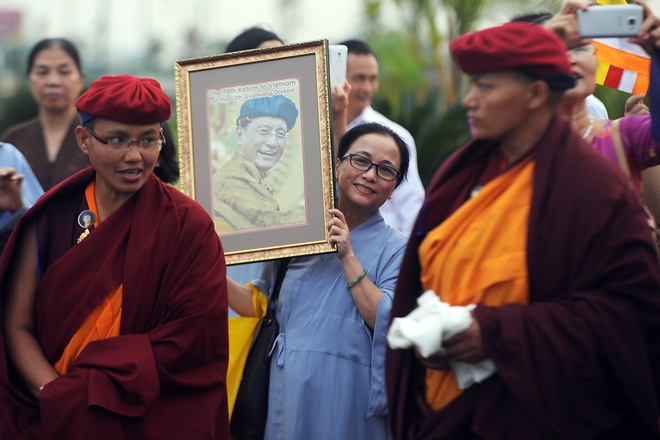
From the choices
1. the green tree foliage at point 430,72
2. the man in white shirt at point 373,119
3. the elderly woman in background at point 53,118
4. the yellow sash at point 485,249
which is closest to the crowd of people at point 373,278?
the yellow sash at point 485,249

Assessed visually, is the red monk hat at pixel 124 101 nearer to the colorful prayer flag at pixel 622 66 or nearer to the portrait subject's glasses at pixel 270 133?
the portrait subject's glasses at pixel 270 133

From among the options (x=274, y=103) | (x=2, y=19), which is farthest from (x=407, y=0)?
(x=2, y=19)

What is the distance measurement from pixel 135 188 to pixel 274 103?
0.85 meters

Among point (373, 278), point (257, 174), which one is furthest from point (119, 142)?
point (373, 278)

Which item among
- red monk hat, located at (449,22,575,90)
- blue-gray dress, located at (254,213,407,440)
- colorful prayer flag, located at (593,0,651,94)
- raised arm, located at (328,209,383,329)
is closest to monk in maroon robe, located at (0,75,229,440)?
blue-gray dress, located at (254,213,407,440)

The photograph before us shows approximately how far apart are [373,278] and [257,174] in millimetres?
673

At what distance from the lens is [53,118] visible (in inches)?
278

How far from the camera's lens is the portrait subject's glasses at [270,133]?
5.08 m

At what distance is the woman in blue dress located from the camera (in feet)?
15.8

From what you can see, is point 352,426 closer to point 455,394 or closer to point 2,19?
point 455,394

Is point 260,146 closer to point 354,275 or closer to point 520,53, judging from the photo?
point 354,275

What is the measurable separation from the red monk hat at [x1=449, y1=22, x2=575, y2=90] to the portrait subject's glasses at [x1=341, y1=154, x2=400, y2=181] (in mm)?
1489

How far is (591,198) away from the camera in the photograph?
3.46 meters

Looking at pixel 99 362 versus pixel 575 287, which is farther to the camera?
pixel 99 362
